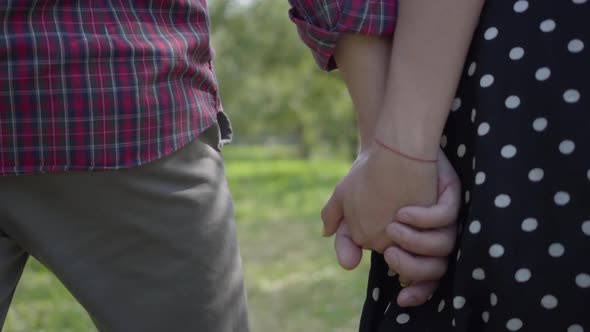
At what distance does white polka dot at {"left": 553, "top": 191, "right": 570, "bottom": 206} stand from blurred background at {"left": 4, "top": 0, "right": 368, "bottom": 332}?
251 cm

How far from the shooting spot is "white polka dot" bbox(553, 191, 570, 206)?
0.80 m

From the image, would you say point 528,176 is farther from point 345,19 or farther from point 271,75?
point 271,75

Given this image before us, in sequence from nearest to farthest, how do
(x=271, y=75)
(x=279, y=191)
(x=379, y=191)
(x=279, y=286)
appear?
(x=379, y=191) → (x=279, y=286) → (x=279, y=191) → (x=271, y=75)

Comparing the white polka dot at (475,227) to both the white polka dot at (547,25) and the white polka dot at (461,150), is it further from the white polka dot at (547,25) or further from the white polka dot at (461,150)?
the white polka dot at (547,25)

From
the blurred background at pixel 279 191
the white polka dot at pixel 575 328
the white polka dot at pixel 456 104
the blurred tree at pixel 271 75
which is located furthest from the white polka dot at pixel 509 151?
the blurred tree at pixel 271 75

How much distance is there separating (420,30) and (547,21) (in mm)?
151

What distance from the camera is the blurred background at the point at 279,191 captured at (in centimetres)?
350

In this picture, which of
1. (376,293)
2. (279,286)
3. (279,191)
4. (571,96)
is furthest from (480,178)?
(279,191)

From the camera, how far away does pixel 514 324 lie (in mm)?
804

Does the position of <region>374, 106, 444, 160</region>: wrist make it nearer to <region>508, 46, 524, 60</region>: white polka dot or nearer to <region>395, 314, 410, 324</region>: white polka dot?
<region>508, 46, 524, 60</region>: white polka dot

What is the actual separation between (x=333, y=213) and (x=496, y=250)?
0.82 ft

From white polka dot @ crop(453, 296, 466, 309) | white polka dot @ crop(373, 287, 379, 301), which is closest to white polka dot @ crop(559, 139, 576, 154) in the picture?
white polka dot @ crop(453, 296, 466, 309)

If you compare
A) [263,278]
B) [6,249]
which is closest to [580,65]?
[6,249]

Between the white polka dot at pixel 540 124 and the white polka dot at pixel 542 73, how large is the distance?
0.05 m
